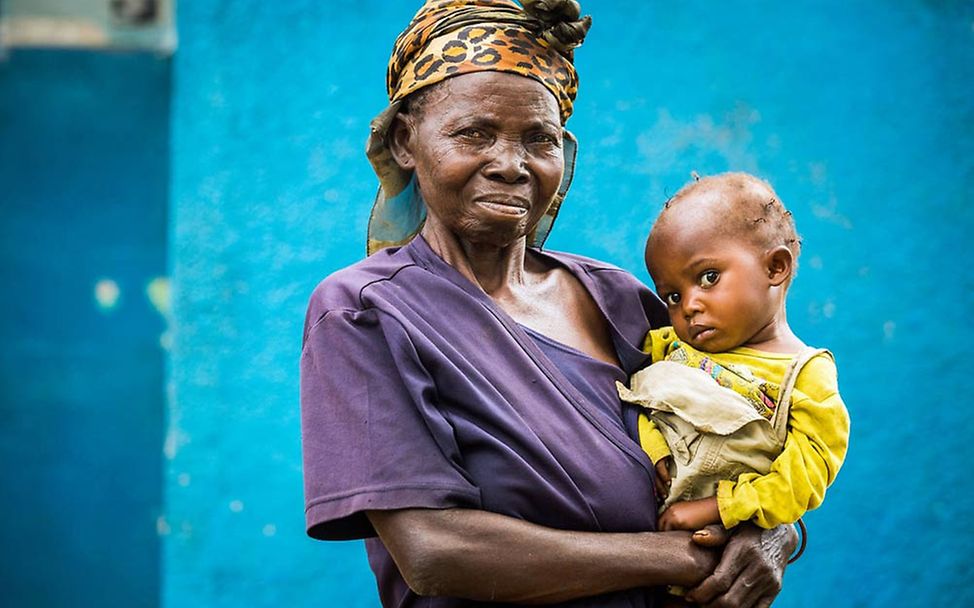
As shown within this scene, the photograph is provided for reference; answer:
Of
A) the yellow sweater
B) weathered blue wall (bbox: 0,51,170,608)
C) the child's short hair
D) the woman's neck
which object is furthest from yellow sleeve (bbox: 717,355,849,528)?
weathered blue wall (bbox: 0,51,170,608)

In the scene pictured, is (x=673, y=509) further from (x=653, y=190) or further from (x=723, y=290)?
(x=653, y=190)

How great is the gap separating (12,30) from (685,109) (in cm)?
296

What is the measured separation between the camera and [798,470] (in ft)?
7.33

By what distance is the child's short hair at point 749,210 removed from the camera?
8.14ft

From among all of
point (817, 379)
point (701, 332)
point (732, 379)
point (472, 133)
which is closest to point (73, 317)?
point (472, 133)

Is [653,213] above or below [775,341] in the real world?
above

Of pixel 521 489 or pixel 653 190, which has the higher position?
pixel 653 190

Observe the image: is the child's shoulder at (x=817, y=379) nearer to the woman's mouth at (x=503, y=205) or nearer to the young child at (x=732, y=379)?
the young child at (x=732, y=379)

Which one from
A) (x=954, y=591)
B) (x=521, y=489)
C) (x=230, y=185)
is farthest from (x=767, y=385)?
(x=954, y=591)

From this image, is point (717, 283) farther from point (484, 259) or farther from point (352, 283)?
point (352, 283)

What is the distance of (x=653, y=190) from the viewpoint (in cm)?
419

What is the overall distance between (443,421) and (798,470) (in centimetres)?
75

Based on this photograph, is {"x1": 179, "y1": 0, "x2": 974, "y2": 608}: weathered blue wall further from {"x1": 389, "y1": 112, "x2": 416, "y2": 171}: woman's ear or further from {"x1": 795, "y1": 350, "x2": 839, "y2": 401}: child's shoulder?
{"x1": 795, "y1": 350, "x2": 839, "y2": 401}: child's shoulder

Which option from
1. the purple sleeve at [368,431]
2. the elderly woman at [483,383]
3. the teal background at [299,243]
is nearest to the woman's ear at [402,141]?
the elderly woman at [483,383]
